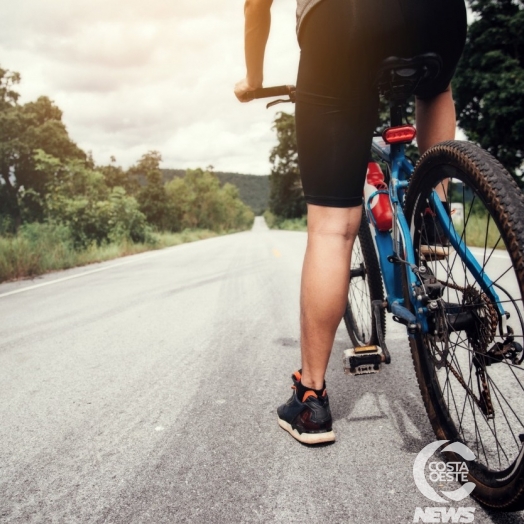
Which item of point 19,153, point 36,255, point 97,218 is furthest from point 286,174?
point 36,255

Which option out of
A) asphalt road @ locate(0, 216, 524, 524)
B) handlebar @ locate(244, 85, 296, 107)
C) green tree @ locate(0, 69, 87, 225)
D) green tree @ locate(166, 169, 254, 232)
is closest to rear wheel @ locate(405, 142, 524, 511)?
asphalt road @ locate(0, 216, 524, 524)

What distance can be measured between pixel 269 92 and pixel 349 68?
1.58 ft

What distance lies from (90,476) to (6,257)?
850 cm

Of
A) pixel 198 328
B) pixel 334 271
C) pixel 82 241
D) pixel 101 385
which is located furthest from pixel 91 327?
pixel 82 241

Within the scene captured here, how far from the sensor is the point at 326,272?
4.86ft

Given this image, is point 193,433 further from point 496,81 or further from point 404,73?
point 496,81

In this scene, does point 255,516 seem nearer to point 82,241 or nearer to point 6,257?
point 6,257

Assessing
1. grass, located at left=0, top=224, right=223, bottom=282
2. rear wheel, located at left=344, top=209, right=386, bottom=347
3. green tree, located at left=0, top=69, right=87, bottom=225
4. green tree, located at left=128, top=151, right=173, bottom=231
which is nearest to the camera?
rear wheel, located at left=344, top=209, right=386, bottom=347

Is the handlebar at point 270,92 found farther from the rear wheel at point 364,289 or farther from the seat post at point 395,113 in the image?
the rear wheel at point 364,289

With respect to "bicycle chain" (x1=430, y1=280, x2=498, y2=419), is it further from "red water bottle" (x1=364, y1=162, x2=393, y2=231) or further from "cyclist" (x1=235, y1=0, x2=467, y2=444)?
"red water bottle" (x1=364, y1=162, x2=393, y2=231)

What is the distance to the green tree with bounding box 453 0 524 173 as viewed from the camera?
1914 centimetres

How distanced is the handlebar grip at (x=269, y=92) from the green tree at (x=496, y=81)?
2078cm

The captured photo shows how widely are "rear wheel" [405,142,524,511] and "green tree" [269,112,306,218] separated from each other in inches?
1803

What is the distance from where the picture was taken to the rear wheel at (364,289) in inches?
84.0
